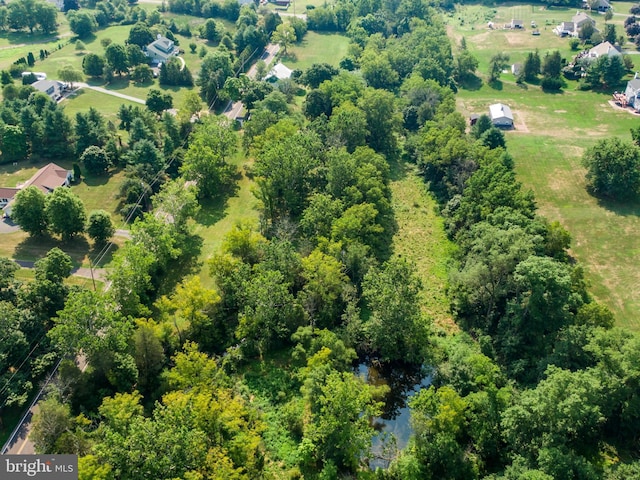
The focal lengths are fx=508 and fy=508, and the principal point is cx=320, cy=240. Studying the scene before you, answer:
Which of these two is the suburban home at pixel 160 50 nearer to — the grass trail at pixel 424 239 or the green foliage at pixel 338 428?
the grass trail at pixel 424 239

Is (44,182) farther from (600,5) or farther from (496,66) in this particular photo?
(600,5)

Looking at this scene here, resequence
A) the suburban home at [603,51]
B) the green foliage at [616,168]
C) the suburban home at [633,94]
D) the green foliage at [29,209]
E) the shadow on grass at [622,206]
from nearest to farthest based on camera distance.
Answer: the green foliage at [29,209], the shadow on grass at [622,206], the green foliage at [616,168], the suburban home at [633,94], the suburban home at [603,51]

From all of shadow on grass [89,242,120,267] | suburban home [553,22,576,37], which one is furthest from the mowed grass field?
Answer: shadow on grass [89,242,120,267]

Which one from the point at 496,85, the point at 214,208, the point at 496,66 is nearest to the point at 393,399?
the point at 214,208

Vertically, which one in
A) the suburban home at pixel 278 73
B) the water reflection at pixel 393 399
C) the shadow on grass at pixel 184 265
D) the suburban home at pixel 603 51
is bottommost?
the water reflection at pixel 393 399

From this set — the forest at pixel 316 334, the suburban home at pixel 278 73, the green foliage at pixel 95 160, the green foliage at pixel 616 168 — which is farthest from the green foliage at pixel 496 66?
the green foliage at pixel 95 160
